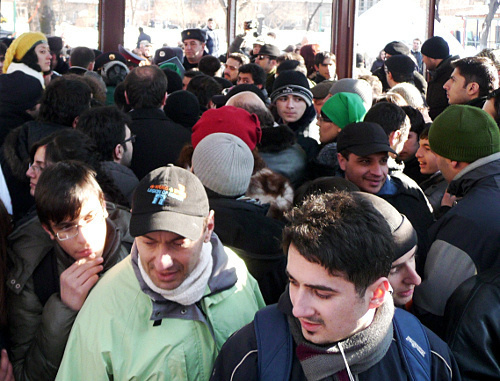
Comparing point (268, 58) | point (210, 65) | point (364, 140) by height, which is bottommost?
point (364, 140)

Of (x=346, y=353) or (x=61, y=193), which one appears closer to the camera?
(x=346, y=353)

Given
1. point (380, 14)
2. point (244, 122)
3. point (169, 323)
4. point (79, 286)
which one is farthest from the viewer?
point (380, 14)

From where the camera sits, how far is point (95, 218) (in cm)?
238

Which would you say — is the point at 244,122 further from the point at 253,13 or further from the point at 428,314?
the point at 253,13

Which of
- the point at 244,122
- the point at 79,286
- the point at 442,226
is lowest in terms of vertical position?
the point at 79,286

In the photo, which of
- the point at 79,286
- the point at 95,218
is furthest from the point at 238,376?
the point at 95,218

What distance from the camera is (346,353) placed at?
172 centimetres

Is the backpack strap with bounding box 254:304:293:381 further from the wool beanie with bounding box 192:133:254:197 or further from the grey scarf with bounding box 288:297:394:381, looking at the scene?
the wool beanie with bounding box 192:133:254:197

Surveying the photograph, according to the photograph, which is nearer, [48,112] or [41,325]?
[41,325]

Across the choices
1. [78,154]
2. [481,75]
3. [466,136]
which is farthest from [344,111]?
[78,154]

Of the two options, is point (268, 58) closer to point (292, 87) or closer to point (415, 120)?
point (292, 87)

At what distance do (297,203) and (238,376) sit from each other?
134 cm

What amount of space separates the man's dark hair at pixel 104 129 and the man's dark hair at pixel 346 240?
2053 millimetres

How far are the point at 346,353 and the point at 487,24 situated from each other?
33.4 ft
